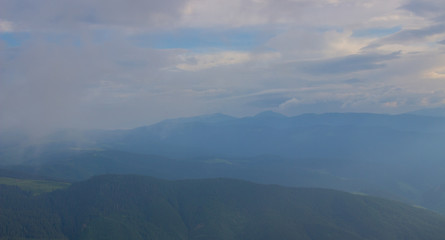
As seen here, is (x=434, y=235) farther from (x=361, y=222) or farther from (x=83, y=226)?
(x=83, y=226)

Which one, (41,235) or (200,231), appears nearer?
(41,235)

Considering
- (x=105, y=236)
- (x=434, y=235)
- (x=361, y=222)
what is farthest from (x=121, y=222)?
(x=434, y=235)

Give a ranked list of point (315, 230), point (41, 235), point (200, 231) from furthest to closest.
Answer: point (200, 231) → point (315, 230) → point (41, 235)

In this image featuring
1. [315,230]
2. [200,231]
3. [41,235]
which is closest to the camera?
[41,235]

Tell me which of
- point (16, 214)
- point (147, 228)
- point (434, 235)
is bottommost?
point (434, 235)

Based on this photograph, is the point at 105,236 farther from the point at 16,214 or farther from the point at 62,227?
the point at 16,214

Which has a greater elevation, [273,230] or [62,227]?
[62,227]

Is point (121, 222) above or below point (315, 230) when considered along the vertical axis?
above

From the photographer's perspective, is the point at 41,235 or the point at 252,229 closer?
the point at 41,235

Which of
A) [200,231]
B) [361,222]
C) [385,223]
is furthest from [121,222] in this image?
[385,223]
